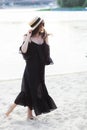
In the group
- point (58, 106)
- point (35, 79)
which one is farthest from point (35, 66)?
point (58, 106)

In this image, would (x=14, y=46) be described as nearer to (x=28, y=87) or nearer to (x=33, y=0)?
(x=28, y=87)

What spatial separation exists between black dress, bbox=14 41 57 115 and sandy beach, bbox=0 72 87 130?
237 mm

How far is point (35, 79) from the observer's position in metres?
5.80

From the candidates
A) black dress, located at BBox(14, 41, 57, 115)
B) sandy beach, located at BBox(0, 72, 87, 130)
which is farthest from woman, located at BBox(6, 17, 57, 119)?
sandy beach, located at BBox(0, 72, 87, 130)

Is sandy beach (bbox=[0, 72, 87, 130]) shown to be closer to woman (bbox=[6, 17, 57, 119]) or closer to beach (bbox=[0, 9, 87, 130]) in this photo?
beach (bbox=[0, 9, 87, 130])

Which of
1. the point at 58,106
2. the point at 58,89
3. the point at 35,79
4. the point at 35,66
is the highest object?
the point at 35,66

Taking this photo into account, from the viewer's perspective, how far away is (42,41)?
228 inches

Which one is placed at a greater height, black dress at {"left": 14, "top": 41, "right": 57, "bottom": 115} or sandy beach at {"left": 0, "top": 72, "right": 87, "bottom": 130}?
black dress at {"left": 14, "top": 41, "right": 57, "bottom": 115}

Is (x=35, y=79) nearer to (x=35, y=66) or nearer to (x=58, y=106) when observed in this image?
(x=35, y=66)

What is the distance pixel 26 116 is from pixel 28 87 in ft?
1.89

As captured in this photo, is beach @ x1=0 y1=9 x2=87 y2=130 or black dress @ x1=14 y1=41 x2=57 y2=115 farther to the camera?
beach @ x1=0 y1=9 x2=87 y2=130

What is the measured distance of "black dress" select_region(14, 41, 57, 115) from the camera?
578 cm

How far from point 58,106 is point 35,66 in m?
1.21

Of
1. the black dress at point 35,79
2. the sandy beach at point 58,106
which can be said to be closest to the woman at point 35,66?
the black dress at point 35,79
